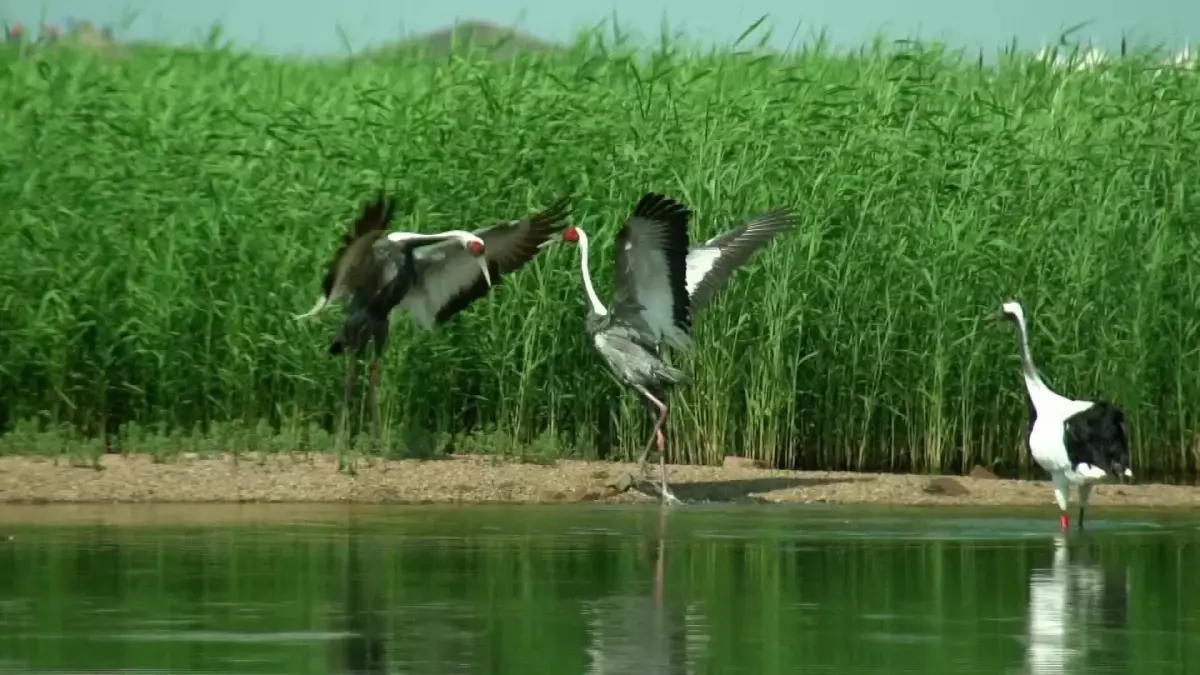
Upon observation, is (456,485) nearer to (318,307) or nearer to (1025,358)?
(318,307)

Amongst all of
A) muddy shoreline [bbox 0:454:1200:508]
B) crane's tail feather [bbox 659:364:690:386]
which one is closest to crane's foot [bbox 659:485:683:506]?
muddy shoreline [bbox 0:454:1200:508]

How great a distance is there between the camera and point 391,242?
51.3ft

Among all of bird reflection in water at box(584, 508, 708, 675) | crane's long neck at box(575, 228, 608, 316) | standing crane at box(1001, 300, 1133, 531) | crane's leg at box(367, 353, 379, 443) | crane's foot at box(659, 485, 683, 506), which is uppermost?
crane's long neck at box(575, 228, 608, 316)

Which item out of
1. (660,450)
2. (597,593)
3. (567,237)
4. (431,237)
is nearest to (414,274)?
(431,237)

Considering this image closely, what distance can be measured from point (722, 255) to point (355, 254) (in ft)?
7.99

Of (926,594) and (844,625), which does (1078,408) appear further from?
→ (844,625)

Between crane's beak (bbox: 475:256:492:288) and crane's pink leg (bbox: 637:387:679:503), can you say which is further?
crane's beak (bbox: 475:256:492:288)

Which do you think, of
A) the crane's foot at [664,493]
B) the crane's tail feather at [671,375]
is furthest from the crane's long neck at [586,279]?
the crane's foot at [664,493]

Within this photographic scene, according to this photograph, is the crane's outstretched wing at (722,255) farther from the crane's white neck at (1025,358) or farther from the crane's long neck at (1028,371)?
the crane's long neck at (1028,371)

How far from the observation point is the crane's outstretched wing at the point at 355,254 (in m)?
15.2

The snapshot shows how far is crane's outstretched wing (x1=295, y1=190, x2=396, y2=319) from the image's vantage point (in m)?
15.2

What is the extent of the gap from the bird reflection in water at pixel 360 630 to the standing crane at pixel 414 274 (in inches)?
185

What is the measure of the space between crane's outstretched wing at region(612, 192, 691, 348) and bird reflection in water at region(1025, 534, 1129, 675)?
3.81 metres

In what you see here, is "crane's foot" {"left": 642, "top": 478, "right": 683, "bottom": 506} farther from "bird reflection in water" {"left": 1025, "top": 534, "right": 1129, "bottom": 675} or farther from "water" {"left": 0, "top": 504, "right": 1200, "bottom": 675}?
"bird reflection in water" {"left": 1025, "top": 534, "right": 1129, "bottom": 675}
